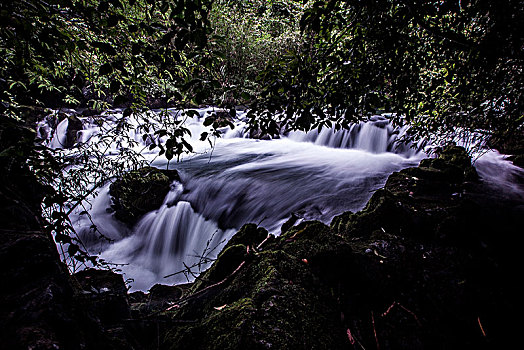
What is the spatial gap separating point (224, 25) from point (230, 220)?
1395 centimetres

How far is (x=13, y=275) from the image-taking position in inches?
41.1

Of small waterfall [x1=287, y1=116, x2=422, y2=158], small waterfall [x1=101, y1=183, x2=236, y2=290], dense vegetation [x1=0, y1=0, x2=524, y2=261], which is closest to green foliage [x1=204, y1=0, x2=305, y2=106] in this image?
small waterfall [x1=287, y1=116, x2=422, y2=158]

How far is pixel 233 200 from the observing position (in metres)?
6.53

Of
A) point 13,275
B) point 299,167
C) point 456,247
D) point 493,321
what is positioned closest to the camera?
point 13,275

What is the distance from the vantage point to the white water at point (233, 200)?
5484 millimetres

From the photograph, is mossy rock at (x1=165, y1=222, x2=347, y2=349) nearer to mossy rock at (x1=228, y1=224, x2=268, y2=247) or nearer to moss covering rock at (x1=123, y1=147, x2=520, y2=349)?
moss covering rock at (x1=123, y1=147, x2=520, y2=349)

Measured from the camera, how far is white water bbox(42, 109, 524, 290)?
216 inches

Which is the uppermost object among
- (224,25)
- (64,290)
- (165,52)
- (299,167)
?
(224,25)

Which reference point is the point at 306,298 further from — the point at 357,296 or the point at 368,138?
the point at 368,138

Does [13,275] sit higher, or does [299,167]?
[13,275]

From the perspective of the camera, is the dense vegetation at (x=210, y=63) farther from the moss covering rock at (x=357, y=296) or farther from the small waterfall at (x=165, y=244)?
the small waterfall at (x=165, y=244)

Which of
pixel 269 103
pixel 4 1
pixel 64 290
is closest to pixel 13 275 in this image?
pixel 64 290

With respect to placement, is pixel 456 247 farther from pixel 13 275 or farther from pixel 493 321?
pixel 13 275

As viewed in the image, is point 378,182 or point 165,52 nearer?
point 165,52
